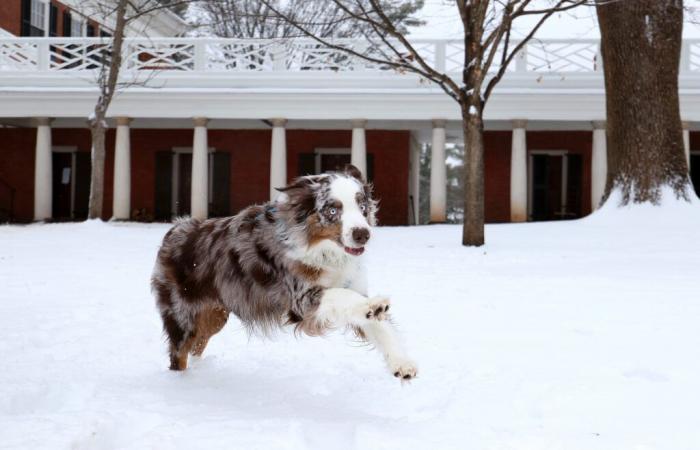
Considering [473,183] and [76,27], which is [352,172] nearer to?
[473,183]

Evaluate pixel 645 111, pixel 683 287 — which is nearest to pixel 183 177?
pixel 645 111

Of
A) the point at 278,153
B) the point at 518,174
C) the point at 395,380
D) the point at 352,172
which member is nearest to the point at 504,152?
the point at 518,174

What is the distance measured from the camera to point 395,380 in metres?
4.91

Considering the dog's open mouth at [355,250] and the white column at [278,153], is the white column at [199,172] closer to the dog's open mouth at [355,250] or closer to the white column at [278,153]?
the white column at [278,153]

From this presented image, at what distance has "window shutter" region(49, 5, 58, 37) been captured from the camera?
26688 millimetres

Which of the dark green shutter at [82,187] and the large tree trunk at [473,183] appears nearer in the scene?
the large tree trunk at [473,183]

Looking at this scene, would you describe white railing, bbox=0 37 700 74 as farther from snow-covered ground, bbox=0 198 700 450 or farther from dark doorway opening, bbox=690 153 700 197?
snow-covered ground, bbox=0 198 700 450

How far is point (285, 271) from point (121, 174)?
18402 mm

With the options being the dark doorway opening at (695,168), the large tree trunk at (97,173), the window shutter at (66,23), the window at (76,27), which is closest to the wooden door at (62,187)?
the large tree trunk at (97,173)

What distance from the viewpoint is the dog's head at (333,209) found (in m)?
3.93

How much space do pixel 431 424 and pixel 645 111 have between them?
38.6 ft

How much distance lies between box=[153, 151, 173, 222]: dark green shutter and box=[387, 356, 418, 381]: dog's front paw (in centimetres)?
2141

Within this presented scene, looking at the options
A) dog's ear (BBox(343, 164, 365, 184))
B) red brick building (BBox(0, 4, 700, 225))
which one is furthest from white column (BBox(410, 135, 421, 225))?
dog's ear (BBox(343, 164, 365, 184))

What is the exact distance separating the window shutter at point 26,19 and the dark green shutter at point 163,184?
582cm
